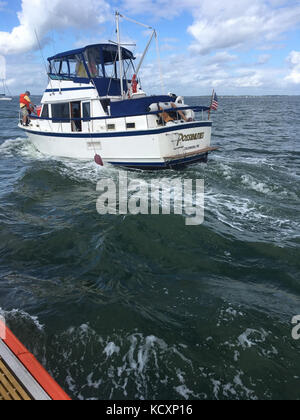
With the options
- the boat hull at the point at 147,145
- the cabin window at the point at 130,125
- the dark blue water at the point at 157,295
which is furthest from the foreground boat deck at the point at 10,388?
the cabin window at the point at 130,125

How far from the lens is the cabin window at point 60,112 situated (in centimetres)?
1377

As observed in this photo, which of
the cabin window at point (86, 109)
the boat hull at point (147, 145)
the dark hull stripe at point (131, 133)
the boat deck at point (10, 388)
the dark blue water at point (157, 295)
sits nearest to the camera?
the boat deck at point (10, 388)

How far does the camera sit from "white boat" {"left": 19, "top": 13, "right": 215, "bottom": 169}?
1150 centimetres

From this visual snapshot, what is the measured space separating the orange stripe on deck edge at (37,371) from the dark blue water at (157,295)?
62 cm

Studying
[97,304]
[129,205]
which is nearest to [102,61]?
[129,205]

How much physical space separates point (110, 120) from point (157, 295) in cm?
903

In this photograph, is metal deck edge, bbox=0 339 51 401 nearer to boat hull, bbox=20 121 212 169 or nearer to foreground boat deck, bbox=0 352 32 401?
foreground boat deck, bbox=0 352 32 401

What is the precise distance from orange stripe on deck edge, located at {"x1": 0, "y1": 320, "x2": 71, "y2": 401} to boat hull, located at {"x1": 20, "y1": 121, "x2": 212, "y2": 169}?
9.15m

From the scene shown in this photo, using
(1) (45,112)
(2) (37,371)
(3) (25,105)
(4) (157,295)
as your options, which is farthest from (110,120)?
(2) (37,371)

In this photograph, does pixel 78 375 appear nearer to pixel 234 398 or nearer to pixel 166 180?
pixel 234 398

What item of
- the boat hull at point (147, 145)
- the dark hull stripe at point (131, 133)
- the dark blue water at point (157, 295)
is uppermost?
the dark hull stripe at point (131, 133)

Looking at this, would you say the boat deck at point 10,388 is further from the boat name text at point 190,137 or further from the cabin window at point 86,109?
the cabin window at point 86,109

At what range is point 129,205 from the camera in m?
9.26

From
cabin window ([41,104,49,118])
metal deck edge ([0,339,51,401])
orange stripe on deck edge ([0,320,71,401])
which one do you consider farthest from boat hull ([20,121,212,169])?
metal deck edge ([0,339,51,401])
